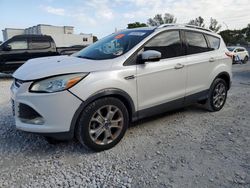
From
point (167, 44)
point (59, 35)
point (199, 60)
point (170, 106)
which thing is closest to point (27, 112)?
point (170, 106)

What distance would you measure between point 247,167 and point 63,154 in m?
2.31

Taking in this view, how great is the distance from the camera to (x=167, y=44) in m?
3.71

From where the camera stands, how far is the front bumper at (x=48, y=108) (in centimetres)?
267

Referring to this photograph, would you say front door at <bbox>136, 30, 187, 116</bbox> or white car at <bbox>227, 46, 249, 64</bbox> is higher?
white car at <bbox>227, 46, 249, 64</bbox>

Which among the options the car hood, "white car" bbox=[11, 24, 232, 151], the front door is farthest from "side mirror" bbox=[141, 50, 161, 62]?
the car hood

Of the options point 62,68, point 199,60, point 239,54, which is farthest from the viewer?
point 239,54

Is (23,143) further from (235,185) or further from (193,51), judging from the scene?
(193,51)

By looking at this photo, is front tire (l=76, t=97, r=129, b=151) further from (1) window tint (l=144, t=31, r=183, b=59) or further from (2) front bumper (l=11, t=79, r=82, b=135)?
(1) window tint (l=144, t=31, r=183, b=59)

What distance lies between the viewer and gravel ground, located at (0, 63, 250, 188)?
8.07 ft

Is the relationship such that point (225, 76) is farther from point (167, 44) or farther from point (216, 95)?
point (167, 44)

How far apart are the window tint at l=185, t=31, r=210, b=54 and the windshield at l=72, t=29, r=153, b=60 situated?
844mm

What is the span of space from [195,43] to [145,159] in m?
2.40

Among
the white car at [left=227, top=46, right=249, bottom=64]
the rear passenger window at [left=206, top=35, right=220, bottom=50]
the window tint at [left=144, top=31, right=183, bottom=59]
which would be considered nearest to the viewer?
the window tint at [left=144, top=31, right=183, bottom=59]

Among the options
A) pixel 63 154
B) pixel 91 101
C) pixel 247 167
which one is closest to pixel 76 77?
pixel 91 101
